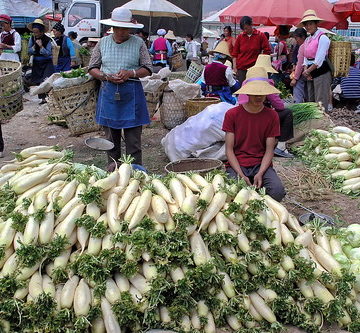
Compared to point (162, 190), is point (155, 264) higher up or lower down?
lower down

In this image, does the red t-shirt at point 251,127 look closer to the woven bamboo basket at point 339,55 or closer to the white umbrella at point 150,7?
the woven bamboo basket at point 339,55

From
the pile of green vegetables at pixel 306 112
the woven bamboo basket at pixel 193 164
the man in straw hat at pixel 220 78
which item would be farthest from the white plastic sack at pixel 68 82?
the pile of green vegetables at pixel 306 112

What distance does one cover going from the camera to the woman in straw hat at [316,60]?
25.3ft

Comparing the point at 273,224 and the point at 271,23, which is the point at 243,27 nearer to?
the point at 271,23

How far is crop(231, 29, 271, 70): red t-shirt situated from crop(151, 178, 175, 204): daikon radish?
20.1 ft

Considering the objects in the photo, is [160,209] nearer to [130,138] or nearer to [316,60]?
[130,138]

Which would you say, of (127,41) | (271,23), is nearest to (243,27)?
(271,23)

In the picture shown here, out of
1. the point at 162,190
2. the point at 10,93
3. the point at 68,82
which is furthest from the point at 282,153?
the point at 162,190

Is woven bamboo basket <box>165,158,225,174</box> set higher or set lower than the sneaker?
higher

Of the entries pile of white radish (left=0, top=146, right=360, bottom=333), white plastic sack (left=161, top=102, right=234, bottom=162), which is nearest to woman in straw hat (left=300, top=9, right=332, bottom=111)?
white plastic sack (left=161, top=102, right=234, bottom=162)

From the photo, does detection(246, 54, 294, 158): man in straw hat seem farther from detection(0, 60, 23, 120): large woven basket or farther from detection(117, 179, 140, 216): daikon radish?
detection(117, 179, 140, 216): daikon radish

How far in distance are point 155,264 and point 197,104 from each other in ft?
15.7

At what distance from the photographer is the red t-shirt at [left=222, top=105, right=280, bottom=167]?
4203 mm

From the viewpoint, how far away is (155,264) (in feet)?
8.87
